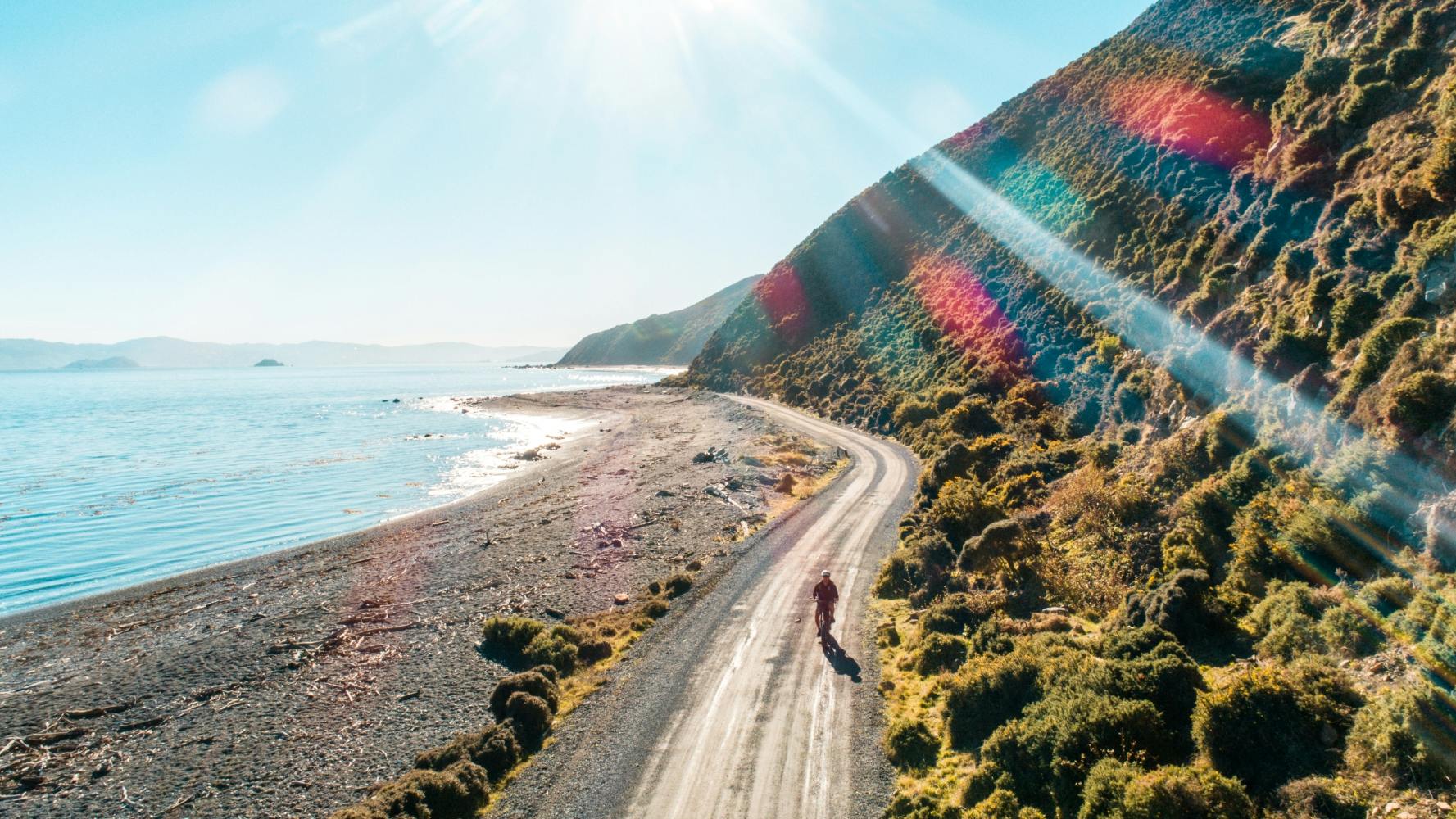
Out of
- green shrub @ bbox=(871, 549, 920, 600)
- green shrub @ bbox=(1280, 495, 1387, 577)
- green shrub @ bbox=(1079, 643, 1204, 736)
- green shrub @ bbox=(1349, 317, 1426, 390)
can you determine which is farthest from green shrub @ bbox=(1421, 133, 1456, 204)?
green shrub @ bbox=(871, 549, 920, 600)

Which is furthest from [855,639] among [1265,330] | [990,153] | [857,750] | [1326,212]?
[990,153]

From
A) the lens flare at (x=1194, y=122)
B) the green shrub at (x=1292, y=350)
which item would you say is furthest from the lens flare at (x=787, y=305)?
the green shrub at (x=1292, y=350)

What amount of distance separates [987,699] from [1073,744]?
2.86 meters

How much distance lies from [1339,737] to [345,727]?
2228cm

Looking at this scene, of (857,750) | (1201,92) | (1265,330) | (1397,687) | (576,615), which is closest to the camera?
(1397,687)

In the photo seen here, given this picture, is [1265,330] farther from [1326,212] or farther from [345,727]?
[345,727]

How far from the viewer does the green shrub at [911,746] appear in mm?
13617

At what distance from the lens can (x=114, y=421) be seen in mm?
106062

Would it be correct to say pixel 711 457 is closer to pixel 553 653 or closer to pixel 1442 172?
pixel 553 653

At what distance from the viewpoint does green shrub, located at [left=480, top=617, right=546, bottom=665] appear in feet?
73.5

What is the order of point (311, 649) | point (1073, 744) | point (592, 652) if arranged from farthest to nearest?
point (311, 649) < point (592, 652) < point (1073, 744)

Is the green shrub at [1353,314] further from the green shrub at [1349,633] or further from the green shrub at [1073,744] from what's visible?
the green shrub at [1073,744]

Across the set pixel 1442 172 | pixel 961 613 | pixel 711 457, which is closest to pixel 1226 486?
pixel 961 613

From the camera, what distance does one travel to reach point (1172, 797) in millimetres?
9109
